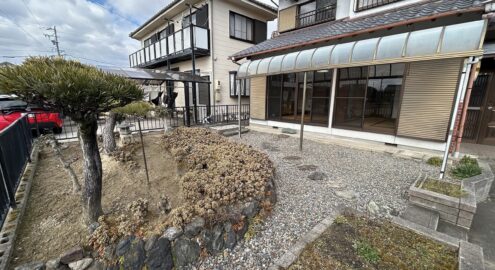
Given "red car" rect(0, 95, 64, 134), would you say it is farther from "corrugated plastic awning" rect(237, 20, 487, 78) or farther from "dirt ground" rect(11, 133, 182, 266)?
"corrugated plastic awning" rect(237, 20, 487, 78)

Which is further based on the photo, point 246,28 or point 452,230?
point 246,28

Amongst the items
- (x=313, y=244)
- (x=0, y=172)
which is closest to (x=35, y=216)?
(x=0, y=172)

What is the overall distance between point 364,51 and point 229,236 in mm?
4759

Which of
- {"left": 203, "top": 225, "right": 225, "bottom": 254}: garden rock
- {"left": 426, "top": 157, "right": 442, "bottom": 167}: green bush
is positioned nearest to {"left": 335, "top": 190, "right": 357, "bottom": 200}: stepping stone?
{"left": 203, "top": 225, "right": 225, "bottom": 254}: garden rock

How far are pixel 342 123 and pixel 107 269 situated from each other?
667 cm

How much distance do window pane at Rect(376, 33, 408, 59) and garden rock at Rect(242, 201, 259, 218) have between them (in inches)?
162

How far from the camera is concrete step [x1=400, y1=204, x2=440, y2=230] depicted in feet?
8.44

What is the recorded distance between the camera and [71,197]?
3070 mm

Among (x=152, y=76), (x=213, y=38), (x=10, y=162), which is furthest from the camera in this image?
(x=213, y=38)

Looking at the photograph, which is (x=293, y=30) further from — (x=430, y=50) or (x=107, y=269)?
(x=107, y=269)

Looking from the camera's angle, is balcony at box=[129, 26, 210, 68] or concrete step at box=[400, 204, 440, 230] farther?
balcony at box=[129, 26, 210, 68]

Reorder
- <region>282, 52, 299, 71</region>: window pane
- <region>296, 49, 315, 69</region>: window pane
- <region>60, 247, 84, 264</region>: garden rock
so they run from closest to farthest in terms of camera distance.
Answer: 1. <region>60, 247, 84, 264</region>: garden rock
2. <region>296, 49, 315, 69</region>: window pane
3. <region>282, 52, 299, 71</region>: window pane

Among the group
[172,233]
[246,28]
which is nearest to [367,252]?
[172,233]

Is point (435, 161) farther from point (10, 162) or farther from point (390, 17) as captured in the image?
point (10, 162)
